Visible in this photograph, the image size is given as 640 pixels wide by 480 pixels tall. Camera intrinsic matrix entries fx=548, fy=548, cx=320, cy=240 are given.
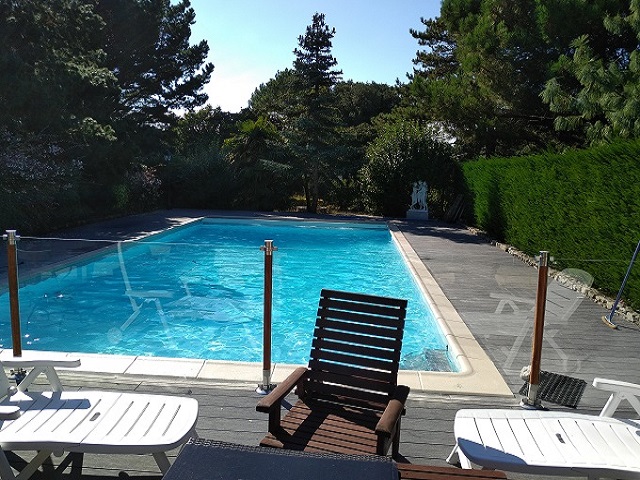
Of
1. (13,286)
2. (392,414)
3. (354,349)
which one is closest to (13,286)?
(13,286)

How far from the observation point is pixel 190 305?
7.66 m

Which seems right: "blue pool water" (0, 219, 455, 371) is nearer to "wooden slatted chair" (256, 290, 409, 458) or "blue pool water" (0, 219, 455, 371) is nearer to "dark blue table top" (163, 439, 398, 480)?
"wooden slatted chair" (256, 290, 409, 458)

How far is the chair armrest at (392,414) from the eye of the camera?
2602mm

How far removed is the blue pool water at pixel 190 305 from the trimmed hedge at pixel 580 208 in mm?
2572

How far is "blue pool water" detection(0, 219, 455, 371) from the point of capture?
251 inches

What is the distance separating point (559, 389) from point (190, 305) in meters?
4.97

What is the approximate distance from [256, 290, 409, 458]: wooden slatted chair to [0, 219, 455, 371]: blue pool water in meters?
2.06

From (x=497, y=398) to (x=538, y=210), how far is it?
25.3ft

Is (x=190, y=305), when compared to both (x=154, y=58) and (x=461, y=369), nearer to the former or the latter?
(x=461, y=369)

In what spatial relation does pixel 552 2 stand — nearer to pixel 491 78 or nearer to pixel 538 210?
pixel 491 78

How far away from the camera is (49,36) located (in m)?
14.2

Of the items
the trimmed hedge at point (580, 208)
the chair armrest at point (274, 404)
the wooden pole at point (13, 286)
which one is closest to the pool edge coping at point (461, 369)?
the trimmed hedge at point (580, 208)

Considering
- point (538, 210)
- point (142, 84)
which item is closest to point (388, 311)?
point (538, 210)

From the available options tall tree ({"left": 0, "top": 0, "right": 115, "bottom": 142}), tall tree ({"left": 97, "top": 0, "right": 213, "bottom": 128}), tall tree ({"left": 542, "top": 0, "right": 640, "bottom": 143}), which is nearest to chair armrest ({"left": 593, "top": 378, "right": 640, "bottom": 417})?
tall tree ({"left": 542, "top": 0, "right": 640, "bottom": 143})
